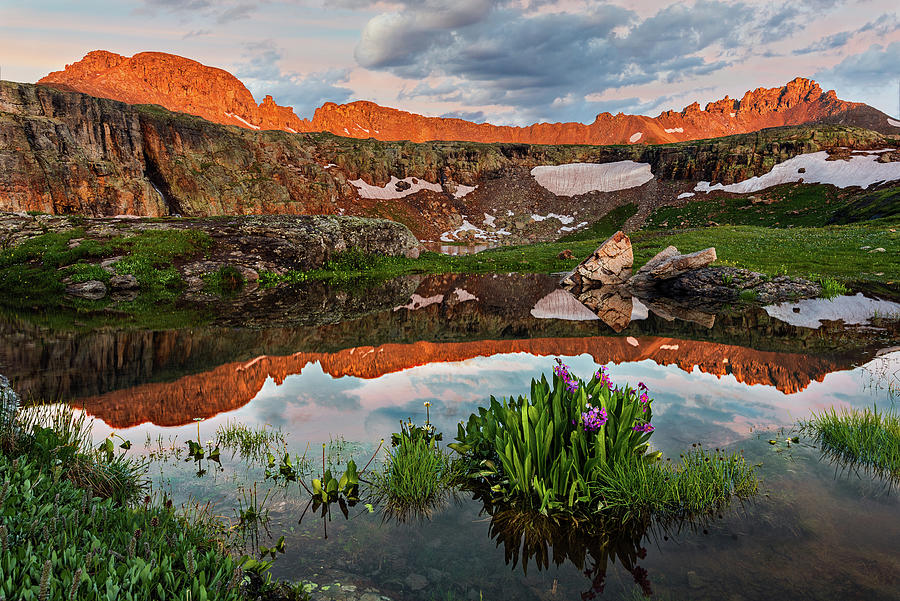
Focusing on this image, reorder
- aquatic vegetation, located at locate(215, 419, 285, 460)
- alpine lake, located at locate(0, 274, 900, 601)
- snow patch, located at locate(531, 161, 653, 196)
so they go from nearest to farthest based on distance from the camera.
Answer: alpine lake, located at locate(0, 274, 900, 601), aquatic vegetation, located at locate(215, 419, 285, 460), snow patch, located at locate(531, 161, 653, 196)

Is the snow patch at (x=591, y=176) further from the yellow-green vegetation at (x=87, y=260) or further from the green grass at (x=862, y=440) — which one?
the green grass at (x=862, y=440)

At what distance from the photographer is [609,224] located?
104m

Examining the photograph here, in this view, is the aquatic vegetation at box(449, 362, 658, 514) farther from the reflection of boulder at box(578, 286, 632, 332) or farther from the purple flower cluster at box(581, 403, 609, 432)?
the reflection of boulder at box(578, 286, 632, 332)

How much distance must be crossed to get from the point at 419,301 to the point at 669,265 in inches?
660

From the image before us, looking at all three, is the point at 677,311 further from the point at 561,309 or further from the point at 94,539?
the point at 94,539

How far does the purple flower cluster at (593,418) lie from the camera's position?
5895 mm

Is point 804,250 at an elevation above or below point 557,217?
below

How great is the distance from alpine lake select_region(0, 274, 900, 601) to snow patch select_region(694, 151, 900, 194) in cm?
8558

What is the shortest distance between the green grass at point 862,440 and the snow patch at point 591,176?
4617 inches

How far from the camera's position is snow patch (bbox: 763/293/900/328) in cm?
1766

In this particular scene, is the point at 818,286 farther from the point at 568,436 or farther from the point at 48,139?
the point at 48,139

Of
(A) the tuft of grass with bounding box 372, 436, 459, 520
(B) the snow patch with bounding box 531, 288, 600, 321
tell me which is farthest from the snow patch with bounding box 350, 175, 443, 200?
(A) the tuft of grass with bounding box 372, 436, 459, 520

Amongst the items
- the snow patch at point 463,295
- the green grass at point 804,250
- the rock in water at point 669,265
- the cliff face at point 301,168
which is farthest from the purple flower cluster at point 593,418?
the cliff face at point 301,168

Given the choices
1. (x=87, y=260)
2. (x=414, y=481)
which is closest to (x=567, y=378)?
(x=414, y=481)
